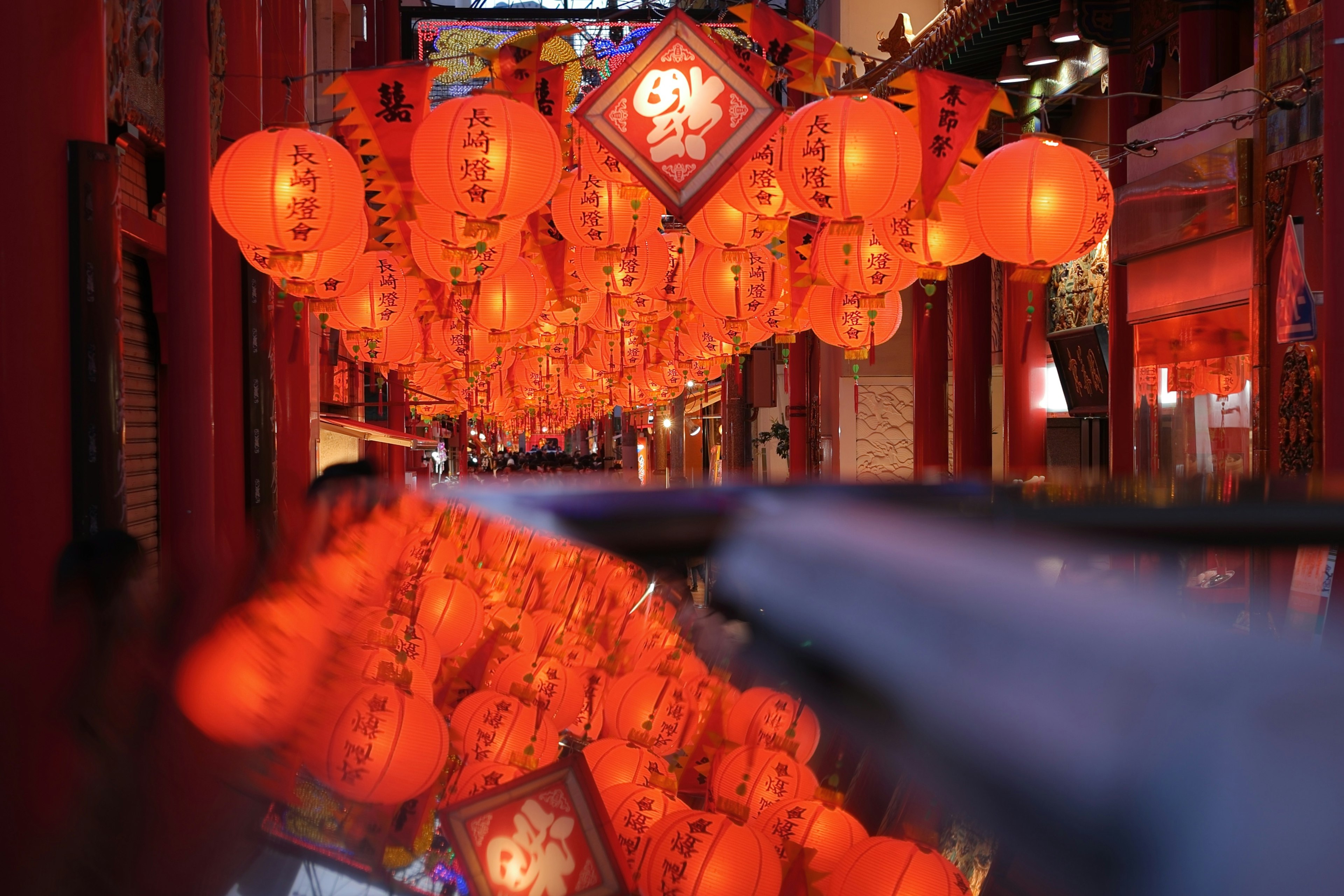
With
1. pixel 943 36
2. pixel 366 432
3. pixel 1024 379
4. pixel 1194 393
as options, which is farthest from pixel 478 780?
pixel 366 432

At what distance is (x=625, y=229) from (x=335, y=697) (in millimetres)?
6277

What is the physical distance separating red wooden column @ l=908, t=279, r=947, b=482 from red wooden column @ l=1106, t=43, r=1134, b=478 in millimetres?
4883

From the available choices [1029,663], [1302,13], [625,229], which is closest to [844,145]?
[625,229]

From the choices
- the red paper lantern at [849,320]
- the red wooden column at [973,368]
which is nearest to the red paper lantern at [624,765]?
the red paper lantern at [849,320]

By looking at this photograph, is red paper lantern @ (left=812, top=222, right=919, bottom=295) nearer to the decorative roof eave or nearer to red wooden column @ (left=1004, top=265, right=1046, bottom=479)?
the decorative roof eave

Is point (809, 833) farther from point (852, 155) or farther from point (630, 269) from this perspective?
point (630, 269)

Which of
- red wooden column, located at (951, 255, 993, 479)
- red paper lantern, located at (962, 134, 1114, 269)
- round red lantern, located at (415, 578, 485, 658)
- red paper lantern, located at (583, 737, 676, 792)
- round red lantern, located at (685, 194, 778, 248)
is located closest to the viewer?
red paper lantern, located at (583, 737, 676, 792)

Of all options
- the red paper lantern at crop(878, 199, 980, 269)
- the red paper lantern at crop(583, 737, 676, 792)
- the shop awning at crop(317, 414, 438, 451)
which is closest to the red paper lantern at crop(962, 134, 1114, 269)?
the red paper lantern at crop(878, 199, 980, 269)

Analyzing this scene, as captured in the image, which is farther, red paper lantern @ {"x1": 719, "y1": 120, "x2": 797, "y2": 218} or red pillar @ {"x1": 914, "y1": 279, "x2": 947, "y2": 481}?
red pillar @ {"x1": 914, "y1": 279, "x2": 947, "y2": 481}

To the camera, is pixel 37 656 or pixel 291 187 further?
pixel 291 187

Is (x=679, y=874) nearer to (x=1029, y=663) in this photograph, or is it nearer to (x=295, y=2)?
(x=1029, y=663)

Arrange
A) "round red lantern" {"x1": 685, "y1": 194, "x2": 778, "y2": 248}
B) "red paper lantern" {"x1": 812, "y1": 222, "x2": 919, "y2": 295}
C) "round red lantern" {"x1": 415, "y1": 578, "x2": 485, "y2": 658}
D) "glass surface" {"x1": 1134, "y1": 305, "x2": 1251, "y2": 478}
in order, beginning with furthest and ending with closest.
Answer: "glass surface" {"x1": 1134, "y1": 305, "x2": 1251, "y2": 478}
"red paper lantern" {"x1": 812, "y1": 222, "x2": 919, "y2": 295}
"round red lantern" {"x1": 685, "y1": 194, "x2": 778, "y2": 248}
"round red lantern" {"x1": 415, "y1": 578, "x2": 485, "y2": 658}

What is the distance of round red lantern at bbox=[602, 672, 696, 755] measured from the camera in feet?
5.66

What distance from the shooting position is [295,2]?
10.2 meters
